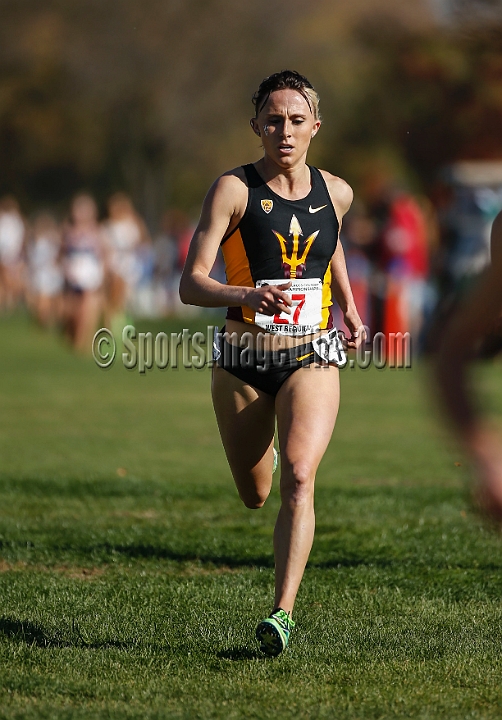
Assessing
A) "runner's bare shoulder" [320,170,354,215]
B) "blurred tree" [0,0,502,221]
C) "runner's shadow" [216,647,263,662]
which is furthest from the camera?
"blurred tree" [0,0,502,221]

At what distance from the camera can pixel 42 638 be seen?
5.05 metres

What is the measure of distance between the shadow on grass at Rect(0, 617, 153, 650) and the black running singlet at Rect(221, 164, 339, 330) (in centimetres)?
154

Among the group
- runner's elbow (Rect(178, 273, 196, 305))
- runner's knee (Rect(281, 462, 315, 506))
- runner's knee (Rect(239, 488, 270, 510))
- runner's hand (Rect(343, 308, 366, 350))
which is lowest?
runner's knee (Rect(239, 488, 270, 510))

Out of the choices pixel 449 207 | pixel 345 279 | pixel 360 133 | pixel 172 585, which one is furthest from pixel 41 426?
pixel 360 133

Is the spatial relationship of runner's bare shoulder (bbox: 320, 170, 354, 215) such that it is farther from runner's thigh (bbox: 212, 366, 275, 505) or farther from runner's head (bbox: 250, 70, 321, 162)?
runner's thigh (bbox: 212, 366, 275, 505)

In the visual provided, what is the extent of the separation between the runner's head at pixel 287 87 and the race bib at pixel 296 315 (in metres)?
0.79

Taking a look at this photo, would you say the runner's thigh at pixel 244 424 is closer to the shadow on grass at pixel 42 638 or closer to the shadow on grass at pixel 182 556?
the shadow on grass at pixel 42 638

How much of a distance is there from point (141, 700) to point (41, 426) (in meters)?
8.00

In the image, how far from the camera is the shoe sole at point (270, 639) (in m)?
4.62

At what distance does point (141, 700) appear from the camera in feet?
13.9

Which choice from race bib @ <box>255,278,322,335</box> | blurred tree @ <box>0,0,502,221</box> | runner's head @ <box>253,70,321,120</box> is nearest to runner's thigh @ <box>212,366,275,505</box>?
race bib @ <box>255,278,322,335</box>

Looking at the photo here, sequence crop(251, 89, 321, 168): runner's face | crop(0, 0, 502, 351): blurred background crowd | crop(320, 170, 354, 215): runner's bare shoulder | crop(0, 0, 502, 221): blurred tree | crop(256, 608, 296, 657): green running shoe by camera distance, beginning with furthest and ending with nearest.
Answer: crop(0, 0, 502, 221): blurred tree
crop(0, 0, 502, 351): blurred background crowd
crop(320, 170, 354, 215): runner's bare shoulder
crop(251, 89, 321, 168): runner's face
crop(256, 608, 296, 657): green running shoe

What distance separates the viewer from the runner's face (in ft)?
16.9

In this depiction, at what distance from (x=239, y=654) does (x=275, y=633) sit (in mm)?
265
